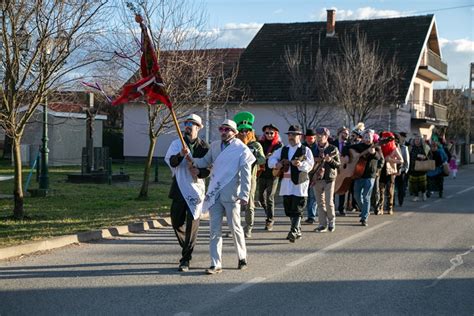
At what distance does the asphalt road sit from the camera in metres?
6.51

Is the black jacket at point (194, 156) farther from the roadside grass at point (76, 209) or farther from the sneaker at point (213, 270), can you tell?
the roadside grass at point (76, 209)

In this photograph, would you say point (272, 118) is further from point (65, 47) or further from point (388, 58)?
point (65, 47)

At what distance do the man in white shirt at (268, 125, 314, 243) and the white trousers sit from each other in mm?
2245

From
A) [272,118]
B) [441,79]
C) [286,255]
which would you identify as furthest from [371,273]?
[441,79]

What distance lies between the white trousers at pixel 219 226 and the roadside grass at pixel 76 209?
10.9 ft

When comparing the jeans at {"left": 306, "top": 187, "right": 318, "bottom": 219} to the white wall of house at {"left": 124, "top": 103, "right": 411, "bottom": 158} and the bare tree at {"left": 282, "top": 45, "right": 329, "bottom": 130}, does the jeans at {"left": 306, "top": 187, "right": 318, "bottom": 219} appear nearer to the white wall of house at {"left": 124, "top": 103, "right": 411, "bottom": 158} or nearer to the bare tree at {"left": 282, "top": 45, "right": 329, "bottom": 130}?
the bare tree at {"left": 282, "top": 45, "right": 329, "bottom": 130}

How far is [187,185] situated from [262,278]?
1526 millimetres

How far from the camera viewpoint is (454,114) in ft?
177

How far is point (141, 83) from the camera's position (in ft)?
27.4

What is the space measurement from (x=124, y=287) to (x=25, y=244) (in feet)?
8.97

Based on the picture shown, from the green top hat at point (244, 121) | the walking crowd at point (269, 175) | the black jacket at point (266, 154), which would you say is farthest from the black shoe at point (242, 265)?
the black jacket at point (266, 154)

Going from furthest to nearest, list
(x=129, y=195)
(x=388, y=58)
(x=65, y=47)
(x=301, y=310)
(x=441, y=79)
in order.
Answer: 1. (x=441, y=79)
2. (x=388, y=58)
3. (x=129, y=195)
4. (x=65, y=47)
5. (x=301, y=310)

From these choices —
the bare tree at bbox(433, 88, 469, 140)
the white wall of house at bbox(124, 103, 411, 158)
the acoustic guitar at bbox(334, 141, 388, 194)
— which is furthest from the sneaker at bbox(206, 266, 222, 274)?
the bare tree at bbox(433, 88, 469, 140)

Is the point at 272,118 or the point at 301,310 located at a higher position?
the point at 272,118
